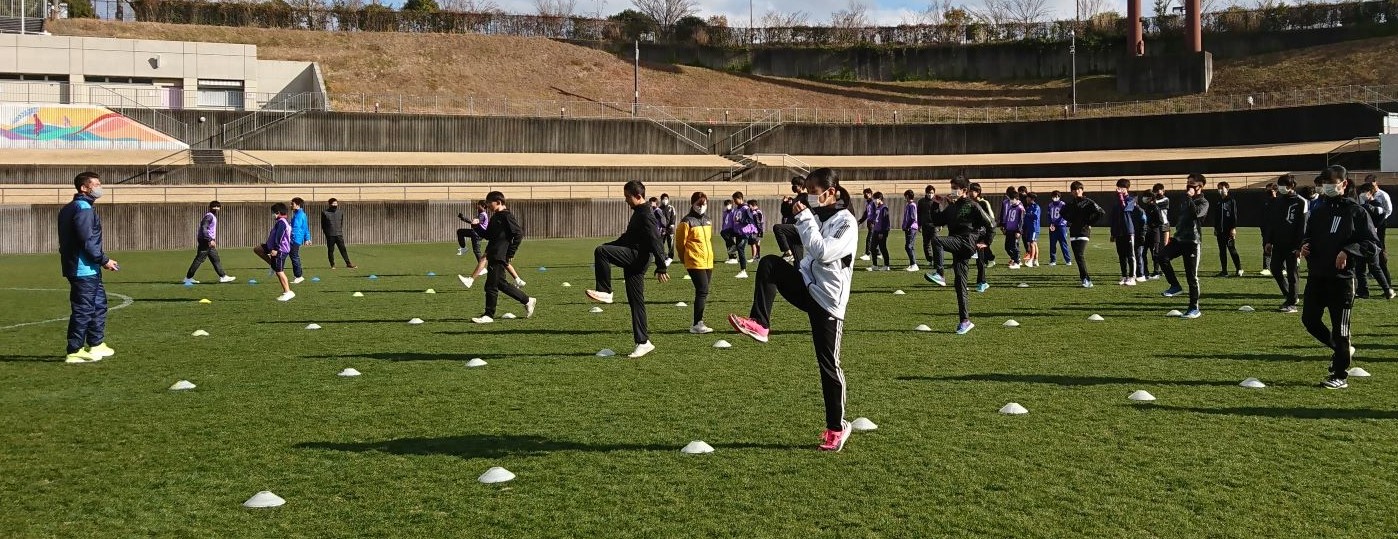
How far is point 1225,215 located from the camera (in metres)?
22.9

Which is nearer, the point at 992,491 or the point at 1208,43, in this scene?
the point at 992,491

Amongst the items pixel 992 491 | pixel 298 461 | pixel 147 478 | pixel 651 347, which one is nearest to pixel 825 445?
pixel 992 491

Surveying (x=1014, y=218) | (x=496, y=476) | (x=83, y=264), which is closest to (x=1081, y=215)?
(x=1014, y=218)

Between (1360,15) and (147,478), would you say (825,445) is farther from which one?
(1360,15)

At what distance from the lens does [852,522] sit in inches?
250

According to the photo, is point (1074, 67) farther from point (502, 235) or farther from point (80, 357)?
point (80, 357)

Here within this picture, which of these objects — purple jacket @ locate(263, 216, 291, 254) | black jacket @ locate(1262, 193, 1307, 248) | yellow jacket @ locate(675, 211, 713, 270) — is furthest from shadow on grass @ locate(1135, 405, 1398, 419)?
purple jacket @ locate(263, 216, 291, 254)

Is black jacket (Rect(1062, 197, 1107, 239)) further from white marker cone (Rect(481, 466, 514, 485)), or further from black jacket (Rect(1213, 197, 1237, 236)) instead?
white marker cone (Rect(481, 466, 514, 485))

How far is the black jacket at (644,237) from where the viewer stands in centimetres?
1314

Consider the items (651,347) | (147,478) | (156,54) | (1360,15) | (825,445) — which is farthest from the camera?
(1360,15)

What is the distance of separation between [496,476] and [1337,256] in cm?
711

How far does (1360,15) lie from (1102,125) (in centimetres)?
2860

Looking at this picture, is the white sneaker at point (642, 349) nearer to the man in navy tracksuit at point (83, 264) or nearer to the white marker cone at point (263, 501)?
the man in navy tracksuit at point (83, 264)

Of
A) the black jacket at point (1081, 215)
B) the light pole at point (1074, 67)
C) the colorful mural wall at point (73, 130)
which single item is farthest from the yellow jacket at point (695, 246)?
the light pole at point (1074, 67)
